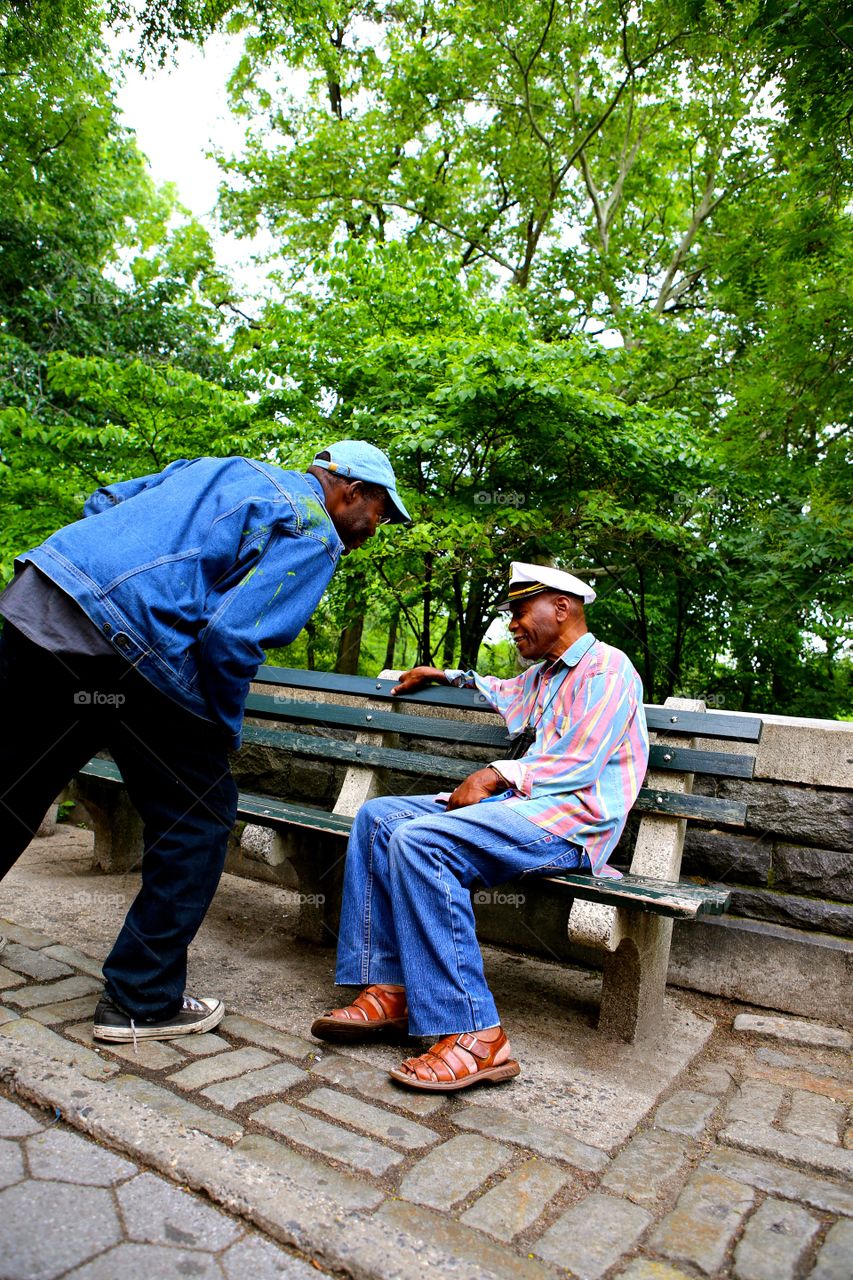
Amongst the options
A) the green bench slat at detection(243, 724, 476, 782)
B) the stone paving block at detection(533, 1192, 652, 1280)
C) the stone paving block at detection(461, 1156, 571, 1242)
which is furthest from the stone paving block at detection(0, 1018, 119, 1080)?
the green bench slat at detection(243, 724, 476, 782)

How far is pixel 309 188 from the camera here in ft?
45.3

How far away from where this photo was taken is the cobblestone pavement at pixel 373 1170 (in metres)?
1.63

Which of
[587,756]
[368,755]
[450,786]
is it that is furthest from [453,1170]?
[450,786]

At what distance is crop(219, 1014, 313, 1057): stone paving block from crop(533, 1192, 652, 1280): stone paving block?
0.94 meters

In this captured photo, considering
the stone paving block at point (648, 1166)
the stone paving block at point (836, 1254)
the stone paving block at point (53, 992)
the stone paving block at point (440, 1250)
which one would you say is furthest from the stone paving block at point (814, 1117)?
the stone paving block at point (53, 992)

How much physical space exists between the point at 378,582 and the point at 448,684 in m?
3.09

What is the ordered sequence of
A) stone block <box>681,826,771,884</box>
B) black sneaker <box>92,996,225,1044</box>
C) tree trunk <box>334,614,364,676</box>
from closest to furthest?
black sneaker <box>92,996,225,1044</box>, stone block <box>681,826,771,884</box>, tree trunk <box>334,614,364,676</box>

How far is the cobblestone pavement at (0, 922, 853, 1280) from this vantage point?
1.63 m

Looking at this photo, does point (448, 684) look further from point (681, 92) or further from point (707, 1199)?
point (681, 92)

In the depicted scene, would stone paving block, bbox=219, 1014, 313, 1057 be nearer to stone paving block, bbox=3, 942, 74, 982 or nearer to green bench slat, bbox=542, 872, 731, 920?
stone paving block, bbox=3, 942, 74, 982

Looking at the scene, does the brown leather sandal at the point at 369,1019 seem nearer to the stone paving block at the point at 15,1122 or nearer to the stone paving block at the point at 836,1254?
the stone paving block at the point at 15,1122

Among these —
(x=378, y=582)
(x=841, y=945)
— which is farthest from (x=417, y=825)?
(x=378, y=582)

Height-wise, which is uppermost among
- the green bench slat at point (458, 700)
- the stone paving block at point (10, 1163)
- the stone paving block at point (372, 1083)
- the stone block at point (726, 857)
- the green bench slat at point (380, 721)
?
the green bench slat at point (458, 700)

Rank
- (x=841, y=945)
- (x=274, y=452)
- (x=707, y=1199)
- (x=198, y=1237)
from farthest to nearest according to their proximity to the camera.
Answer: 1. (x=274, y=452)
2. (x=841, y=945)
3. (x=707, y=1199)
4. (x=198, y=1237)
